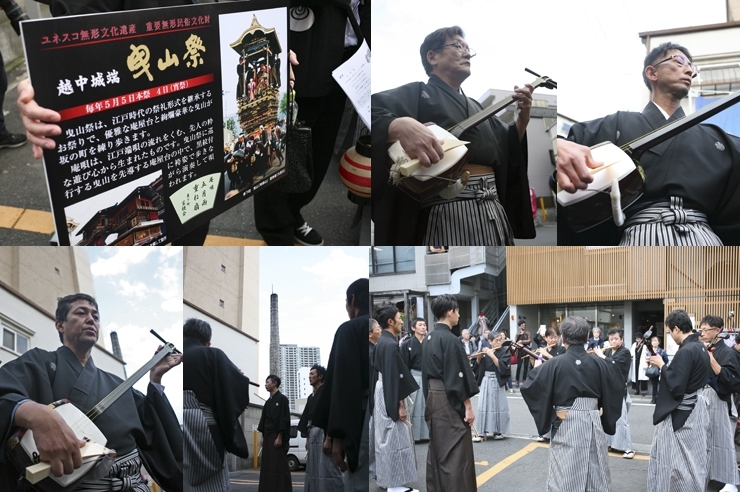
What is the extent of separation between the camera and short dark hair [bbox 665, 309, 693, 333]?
3.34 meters

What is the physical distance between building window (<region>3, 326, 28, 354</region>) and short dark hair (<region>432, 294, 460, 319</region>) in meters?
1.94

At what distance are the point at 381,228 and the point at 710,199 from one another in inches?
60.0

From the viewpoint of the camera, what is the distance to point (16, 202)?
344 cm

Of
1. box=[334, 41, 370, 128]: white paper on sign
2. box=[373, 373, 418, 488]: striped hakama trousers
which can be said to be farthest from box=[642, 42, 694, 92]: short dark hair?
box=[373, 373, 418, 488]: striped hakama trousers

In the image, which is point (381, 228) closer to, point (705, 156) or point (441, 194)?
point (441, 194)

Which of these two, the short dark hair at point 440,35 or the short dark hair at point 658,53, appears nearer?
the short dark hair at point 440,35

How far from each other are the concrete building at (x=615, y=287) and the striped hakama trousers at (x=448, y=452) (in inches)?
22.8

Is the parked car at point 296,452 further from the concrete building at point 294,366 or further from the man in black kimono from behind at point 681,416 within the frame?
the man in black kimono from behind at point 681,416

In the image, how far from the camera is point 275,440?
10.9 ft

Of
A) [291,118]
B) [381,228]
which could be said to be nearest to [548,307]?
[381,228]

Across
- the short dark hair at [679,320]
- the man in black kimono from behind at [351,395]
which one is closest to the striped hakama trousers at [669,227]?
the short dark hair at [679,320]

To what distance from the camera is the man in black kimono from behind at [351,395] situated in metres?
3.30

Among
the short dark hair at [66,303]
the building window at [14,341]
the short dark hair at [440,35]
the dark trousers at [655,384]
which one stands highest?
the short dark hair at [440,35]

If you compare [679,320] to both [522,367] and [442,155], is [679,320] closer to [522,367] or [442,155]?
[522,367]
